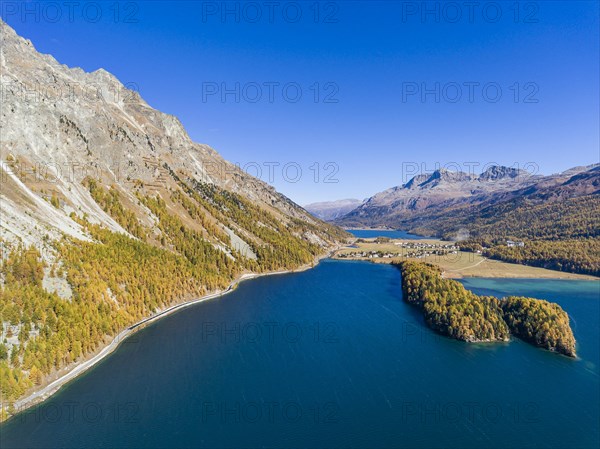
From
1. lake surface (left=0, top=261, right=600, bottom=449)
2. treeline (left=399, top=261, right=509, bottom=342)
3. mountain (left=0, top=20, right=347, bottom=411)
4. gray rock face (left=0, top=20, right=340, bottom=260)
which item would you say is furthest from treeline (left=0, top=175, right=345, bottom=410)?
treeline (left=399, top=261, right=509, bottom=342)

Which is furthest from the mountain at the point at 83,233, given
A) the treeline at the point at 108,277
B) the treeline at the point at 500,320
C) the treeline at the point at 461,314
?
the treeline at the point at 500,320

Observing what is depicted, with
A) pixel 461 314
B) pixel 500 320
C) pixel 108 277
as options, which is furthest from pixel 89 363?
pixel 500 320

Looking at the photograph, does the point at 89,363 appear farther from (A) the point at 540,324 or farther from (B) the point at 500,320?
(A) the point at 540,324

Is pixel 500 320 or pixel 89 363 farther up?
pixel 500 320

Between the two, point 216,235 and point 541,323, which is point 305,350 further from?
point 216,235

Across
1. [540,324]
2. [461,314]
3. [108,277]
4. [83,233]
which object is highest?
[83,233]

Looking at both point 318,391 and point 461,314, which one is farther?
point 461,314
